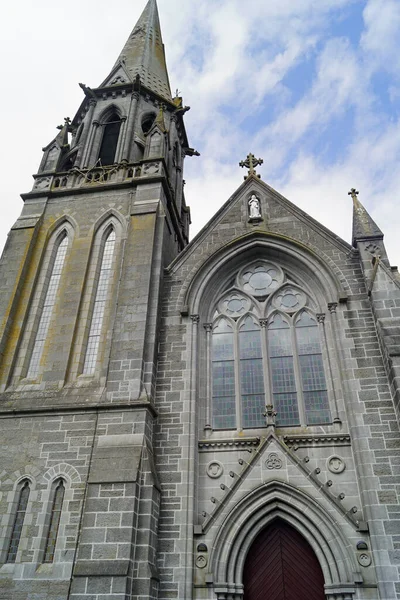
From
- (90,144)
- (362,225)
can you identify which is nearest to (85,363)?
(362,225)

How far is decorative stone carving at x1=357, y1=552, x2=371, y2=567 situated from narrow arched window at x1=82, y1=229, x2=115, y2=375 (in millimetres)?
7525

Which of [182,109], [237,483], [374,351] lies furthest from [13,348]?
[182,109]

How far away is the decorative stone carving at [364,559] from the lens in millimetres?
10320

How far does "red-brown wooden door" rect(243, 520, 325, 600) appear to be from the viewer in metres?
10.8

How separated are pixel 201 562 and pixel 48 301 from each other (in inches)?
325

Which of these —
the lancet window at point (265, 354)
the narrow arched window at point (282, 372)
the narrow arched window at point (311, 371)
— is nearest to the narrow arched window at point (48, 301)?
the lancet window at point (265, 354)

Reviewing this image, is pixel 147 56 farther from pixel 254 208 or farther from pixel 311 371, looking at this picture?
pixel 311 371

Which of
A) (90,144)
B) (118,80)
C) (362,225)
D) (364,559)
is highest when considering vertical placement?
(118,80)

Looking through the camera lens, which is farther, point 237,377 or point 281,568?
point 237,377

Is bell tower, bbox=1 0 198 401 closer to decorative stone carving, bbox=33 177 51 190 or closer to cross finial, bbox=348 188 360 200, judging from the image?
decorative stone carving, bbox=33 177 51 190

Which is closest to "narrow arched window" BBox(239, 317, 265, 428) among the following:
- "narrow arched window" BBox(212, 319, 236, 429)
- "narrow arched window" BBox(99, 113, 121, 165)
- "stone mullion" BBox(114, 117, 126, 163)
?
"narrow arched window" BBox(212, 319, 236, 429)

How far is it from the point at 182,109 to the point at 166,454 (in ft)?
55.4

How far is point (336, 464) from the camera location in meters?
11.6

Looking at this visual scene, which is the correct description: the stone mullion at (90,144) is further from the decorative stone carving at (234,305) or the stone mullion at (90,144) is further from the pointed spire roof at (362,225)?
the pointed spire roof at (362,225)
